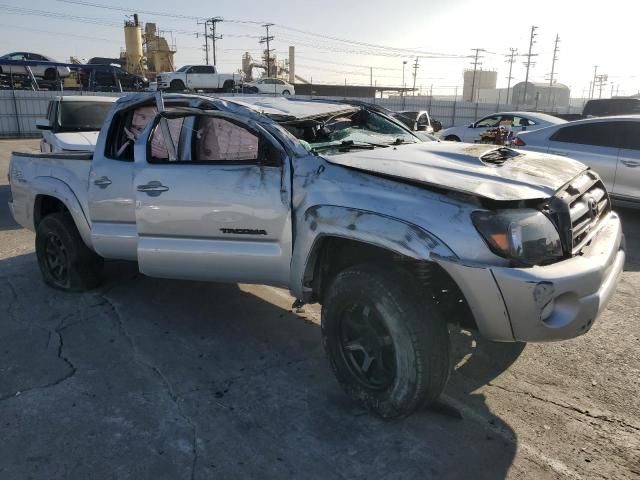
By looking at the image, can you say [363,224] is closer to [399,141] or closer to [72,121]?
[399,141]

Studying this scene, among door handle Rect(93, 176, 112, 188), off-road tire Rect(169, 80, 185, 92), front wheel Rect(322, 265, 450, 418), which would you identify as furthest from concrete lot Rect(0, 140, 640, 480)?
off-road tire Rect(169, 80, 185, 92)

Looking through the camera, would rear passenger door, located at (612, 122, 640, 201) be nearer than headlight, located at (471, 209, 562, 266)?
No

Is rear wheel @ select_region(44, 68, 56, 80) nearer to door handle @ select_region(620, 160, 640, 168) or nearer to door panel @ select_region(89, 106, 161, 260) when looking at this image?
door panel @ select_region(89, 106, 161, 260)

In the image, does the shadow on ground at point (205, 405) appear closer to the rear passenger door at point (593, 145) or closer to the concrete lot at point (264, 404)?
the concrete lot at point (264, 404)

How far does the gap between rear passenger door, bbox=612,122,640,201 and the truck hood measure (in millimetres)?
7765

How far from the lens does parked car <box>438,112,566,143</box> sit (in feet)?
43.9

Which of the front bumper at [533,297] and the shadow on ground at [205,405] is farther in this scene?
the shadow on ground at [205,405]

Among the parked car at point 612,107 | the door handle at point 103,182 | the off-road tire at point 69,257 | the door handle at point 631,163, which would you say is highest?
the parked car at point 612,107

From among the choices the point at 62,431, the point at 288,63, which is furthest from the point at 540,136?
the point at 288,63

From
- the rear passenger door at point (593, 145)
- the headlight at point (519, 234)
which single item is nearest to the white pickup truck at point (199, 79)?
the rear passenger door at point (593, 145)

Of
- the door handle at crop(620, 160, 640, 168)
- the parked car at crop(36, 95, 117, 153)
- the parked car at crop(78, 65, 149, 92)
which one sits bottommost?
the door handle at crop(620, 160, 640, 168)

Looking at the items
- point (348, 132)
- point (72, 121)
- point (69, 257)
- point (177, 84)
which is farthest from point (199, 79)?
point (348, 132)

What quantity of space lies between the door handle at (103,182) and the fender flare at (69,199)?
390 mm

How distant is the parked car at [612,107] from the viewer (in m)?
16.0
